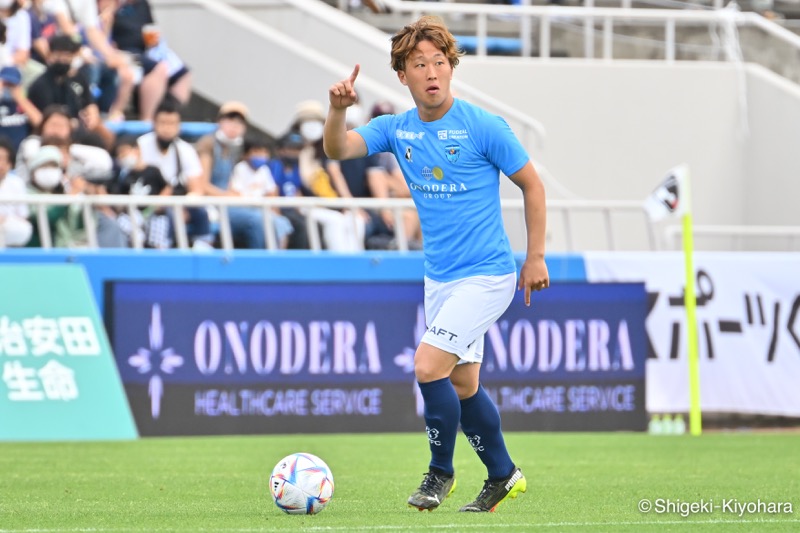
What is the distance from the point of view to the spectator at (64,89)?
659 inches

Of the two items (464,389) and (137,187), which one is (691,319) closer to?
(137,187)

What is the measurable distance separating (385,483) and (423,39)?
315 cm

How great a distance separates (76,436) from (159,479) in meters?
4.14

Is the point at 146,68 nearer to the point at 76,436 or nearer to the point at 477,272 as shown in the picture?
the point at 76,436

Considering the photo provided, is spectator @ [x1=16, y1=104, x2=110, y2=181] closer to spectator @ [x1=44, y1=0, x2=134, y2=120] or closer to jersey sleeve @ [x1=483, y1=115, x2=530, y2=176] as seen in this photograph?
spectator @ [x1=44, y1=0, x2=134, y2=120]

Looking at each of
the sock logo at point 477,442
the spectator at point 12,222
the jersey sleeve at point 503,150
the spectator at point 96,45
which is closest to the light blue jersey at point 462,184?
the jersey sleeve at point 503,150

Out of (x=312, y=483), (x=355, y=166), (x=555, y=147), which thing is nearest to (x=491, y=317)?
(x=312, y=483)

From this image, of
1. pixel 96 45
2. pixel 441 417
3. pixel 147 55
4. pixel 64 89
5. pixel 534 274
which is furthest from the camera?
pixel 147 55

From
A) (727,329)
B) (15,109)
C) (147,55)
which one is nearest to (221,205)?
(15,109)

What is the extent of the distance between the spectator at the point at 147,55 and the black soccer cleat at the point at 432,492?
439 inches

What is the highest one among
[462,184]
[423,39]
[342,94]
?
[423,39]

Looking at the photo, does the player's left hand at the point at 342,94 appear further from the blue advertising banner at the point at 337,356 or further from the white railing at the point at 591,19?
the white railing at the point at 591,19

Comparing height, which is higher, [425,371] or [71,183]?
[71,183]

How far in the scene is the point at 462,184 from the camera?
25.3 feet
